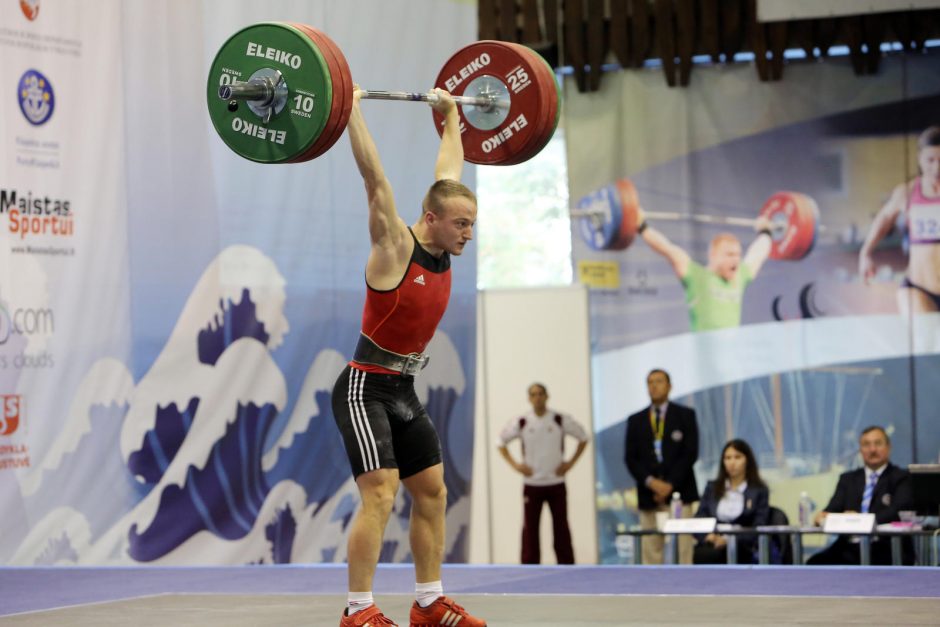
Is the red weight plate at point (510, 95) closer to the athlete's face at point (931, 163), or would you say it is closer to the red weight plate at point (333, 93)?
the red weight plate at point (333, 93)

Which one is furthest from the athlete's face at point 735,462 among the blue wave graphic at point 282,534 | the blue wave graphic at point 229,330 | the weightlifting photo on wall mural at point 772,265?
the weightlifting photo on wall mural at point 772,265

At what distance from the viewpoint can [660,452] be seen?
8.44 meters

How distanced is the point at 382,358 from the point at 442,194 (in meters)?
0.45

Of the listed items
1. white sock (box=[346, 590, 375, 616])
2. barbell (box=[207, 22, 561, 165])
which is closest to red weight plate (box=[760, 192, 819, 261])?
barbell (box=[207, 22, 561, 165])

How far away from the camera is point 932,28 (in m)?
9.66

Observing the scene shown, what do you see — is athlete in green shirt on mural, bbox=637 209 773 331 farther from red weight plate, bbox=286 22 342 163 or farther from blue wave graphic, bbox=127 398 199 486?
red weight plate, bbox=286 22 342 163

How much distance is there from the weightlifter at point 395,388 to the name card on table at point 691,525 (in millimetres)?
3518

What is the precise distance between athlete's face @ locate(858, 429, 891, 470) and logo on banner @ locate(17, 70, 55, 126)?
14.0ft

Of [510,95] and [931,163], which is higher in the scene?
[931,163]

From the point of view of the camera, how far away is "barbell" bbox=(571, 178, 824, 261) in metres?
10.1

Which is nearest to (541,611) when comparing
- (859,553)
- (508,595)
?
(508,595)

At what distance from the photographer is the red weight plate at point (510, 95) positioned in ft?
13.7

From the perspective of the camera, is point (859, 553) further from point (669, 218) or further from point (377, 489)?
point (377, 489)

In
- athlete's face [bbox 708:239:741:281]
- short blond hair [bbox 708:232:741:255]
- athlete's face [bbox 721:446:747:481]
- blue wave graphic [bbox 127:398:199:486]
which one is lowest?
athlete's face [bbox 721:446:747:481]
